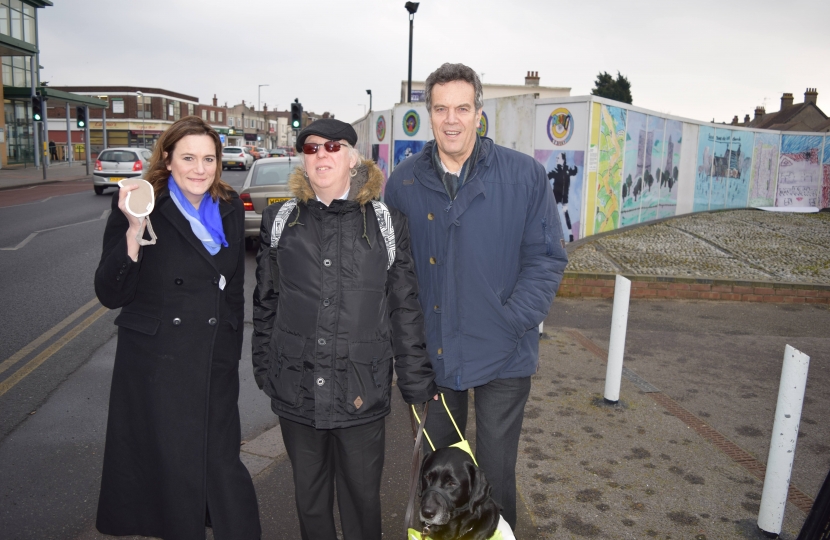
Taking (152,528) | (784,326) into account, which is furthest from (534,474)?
(784,326)

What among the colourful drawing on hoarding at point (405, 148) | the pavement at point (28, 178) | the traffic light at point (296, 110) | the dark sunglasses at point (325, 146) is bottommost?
the pavement at point (28, 178)

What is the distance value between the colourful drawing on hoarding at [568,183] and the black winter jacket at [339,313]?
9.51 metres

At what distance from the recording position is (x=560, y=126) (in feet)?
38.8

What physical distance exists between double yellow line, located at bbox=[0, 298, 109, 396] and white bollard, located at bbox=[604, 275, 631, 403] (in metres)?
4.67

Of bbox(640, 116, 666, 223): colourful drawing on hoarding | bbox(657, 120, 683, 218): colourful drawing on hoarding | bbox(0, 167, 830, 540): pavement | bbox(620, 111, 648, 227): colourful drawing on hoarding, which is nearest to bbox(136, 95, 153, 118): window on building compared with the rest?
bbox(657, 120, 683, 218): colourful drawing on hoarding

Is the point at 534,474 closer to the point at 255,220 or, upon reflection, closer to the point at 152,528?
the point at 152,528

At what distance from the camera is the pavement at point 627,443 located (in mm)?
3408

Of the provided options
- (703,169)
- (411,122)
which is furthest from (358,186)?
(703,169)

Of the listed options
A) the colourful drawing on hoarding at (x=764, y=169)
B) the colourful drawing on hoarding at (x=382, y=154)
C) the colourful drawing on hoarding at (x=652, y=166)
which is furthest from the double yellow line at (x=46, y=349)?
the colourful drawing on hoarding at (x=764, y=169)

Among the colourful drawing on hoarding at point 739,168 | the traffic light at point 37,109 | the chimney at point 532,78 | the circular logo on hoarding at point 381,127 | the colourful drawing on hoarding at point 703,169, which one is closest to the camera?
the colourful drawing on hoarding at point 703,169

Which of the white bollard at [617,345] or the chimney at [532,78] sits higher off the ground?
the chimney at [532,78]

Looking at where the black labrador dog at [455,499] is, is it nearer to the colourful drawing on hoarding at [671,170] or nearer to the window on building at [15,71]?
the colourful drawing on hoarding at [671,170]

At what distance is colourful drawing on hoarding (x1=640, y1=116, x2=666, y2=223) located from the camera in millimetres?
14164

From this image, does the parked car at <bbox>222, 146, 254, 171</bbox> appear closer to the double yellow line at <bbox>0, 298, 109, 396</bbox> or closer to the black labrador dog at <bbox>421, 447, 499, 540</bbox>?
the double yellow line at <bbox>0, 298, 109, 396</bbox>
